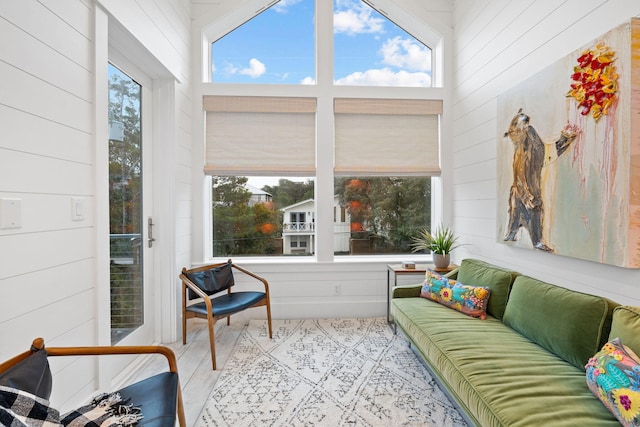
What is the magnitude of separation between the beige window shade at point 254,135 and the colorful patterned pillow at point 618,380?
2.66 metres

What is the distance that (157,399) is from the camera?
52.3 inches

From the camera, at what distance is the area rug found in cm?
184

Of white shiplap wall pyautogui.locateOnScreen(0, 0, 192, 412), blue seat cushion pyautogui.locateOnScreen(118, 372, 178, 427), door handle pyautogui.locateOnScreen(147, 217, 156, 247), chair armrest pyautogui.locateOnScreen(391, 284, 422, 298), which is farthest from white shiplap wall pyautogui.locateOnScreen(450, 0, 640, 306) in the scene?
door handle pyautogui.locateOnScreen(147, 217, 156, 247)

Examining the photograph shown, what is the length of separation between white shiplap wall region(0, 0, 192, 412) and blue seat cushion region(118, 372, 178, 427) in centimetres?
45

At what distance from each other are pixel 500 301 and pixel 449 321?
43 cm

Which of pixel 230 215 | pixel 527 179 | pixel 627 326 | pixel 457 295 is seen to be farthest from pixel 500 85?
pixel 230 215

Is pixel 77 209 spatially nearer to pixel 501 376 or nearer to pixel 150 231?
pixel 150 231

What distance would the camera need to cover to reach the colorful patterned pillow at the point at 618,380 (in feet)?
3.74

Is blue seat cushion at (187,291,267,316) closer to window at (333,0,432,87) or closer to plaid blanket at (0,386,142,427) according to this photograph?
plaid blanket at (0,386,142,427)

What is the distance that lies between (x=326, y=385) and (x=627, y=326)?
1.62 meters

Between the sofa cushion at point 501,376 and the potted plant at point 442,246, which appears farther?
the potted plant at point 442,246

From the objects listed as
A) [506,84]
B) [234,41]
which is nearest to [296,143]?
[234,41]

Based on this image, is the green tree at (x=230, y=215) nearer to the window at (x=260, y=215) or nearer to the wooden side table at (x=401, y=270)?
the window at (x=260, y=215)

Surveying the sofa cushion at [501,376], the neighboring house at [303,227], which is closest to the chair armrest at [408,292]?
the sofa cushion at [501,376]
